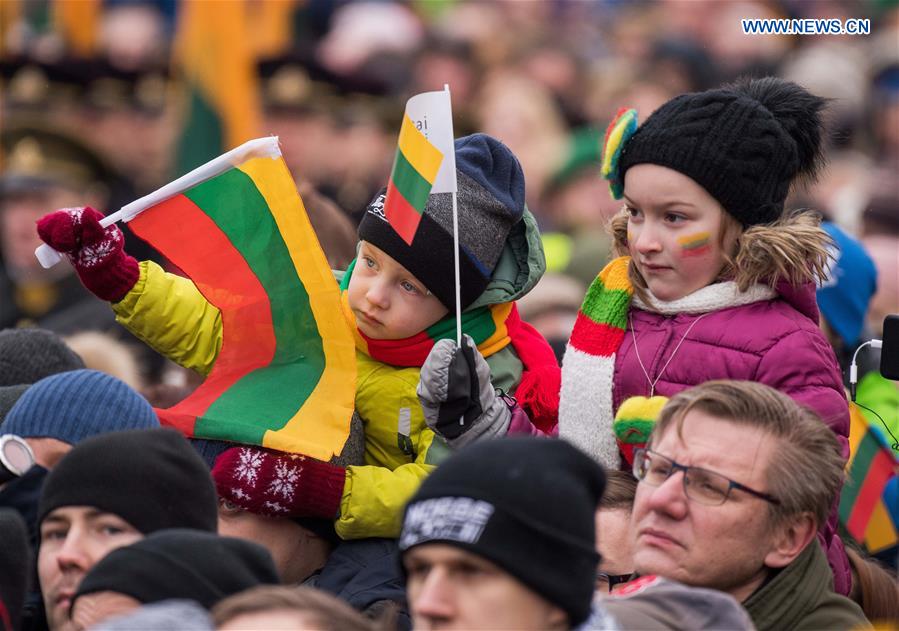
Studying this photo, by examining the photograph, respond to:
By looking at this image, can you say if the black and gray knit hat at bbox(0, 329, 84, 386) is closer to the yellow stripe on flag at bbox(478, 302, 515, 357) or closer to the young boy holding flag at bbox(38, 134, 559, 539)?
A: the young boy holding flag at bbox(38, 134, 559, 539)

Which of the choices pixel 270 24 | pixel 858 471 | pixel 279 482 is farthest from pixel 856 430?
pixel 270 24

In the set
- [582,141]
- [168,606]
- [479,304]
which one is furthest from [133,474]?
[582,141]

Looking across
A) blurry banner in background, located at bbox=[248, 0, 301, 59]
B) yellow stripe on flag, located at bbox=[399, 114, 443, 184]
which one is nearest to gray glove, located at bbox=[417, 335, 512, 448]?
yellow stripe on flag, located at bbox=[399, 114, 443, 184]

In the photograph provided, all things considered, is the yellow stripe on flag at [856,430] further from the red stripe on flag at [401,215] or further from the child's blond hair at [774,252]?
the red stripe on flag at [401,215]

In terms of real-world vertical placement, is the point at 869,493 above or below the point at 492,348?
below

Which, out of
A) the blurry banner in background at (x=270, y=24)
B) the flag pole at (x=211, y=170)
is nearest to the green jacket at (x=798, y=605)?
the flag pole at (x=211, y=170)

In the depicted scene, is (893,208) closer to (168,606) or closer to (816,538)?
(816,538)

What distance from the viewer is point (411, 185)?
4.77 meters

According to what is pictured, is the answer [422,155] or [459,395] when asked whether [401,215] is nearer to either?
[422,155]

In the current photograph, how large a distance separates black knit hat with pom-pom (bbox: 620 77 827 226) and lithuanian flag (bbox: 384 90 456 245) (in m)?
0.49

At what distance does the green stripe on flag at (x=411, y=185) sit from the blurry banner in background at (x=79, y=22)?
9603 millimetres

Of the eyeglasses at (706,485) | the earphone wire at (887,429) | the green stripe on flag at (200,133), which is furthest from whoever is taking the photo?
the green stripe on flag at (200,133)

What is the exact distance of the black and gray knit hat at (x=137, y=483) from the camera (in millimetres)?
4137

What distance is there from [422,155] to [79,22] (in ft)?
32.5
